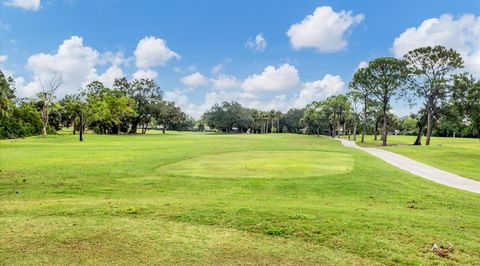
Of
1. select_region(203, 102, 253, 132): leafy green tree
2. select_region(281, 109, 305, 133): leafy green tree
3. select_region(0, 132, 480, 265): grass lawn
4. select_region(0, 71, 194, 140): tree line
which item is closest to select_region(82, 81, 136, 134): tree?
select_region(0, 71, 194, 140): tree line

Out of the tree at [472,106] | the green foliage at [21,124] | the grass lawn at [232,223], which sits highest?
the tree at [472,106]

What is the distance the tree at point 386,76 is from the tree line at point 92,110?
46.3 m

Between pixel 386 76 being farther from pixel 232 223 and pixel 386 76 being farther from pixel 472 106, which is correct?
pixel 232 223

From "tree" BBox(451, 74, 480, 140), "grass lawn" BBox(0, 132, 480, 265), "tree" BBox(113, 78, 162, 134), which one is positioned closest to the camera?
"grass lawn" BBox(0, 132, 480, 265)

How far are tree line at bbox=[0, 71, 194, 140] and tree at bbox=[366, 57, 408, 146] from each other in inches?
1824

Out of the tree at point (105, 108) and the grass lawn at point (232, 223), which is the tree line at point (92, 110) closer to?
the tree at point (105, 108)

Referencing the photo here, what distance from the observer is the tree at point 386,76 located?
59.3 meters

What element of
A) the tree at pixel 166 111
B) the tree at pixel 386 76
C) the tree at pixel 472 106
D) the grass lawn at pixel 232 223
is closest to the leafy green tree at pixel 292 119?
the tree at pixel 166 111

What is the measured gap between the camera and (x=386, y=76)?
60.2m

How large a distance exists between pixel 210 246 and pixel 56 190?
945 cm

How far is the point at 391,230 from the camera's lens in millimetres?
8102

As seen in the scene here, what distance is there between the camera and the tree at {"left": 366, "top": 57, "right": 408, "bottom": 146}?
195 ft

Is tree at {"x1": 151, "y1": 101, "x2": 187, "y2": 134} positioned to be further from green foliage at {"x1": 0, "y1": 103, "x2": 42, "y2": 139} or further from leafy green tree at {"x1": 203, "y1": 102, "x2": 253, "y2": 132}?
green foliage at {"x1": 0, "y1": 103, "x2": 42, "y2": 139}

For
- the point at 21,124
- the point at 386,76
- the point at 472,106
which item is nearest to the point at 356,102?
the point at 386,76
